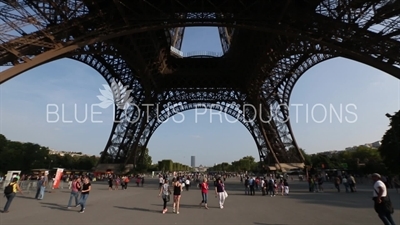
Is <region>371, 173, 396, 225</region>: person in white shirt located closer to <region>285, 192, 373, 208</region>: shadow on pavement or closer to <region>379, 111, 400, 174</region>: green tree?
<region>285, 192, 373, 208</region>: shadow on pavement

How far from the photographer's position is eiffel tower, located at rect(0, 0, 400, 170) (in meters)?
19.6

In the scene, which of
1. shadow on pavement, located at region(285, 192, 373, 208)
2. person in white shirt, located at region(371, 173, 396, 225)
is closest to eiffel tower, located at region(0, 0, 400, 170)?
shadow on pavement, located at region(285, 192, 373, 208)

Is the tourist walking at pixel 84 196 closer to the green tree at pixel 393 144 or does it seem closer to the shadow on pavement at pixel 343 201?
the shadow on pavement at pixel 343 201

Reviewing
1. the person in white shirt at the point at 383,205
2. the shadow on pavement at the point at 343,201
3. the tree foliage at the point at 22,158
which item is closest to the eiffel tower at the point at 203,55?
the shadow on pavement at the point at 343,201

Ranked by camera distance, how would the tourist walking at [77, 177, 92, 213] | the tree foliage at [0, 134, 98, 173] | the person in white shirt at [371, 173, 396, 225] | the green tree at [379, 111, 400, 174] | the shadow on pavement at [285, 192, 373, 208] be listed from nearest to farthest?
1. the person in white shirt at [371, 173, 396, 225]
2. the tourist walking at [77, 177, 92, 213]
3. the shadow on pavement at [285, 192, 373, 208]
4. the green tree at [379, 111, 400, 174]
5. the tree foliage at [0, 134, 98, 173]

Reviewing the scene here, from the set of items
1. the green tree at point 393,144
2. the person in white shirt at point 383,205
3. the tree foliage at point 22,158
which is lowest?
the person in white shirt at point 383,205

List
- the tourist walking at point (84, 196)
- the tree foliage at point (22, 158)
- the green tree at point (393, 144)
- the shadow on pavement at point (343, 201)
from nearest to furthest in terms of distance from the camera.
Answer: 1. the tourist walking at point (84, 196)
2. the shadow on pavement at point (343, 201)
3. the green tree at point (393, 144)
4. the tree foliage at point (22, 158)

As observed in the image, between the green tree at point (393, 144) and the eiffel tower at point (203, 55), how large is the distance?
932 centimetres

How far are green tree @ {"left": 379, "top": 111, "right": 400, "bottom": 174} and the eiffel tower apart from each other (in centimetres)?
932

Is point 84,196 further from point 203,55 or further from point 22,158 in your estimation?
point 22,158

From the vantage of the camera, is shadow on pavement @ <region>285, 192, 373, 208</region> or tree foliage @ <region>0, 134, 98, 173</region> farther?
tree foliage @ <region>0, 134, 98, 173</region>

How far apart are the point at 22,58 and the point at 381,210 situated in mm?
19363

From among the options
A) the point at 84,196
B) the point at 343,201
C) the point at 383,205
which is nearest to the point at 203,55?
the point at 343,201

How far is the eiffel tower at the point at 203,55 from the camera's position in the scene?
19609 millimetres
